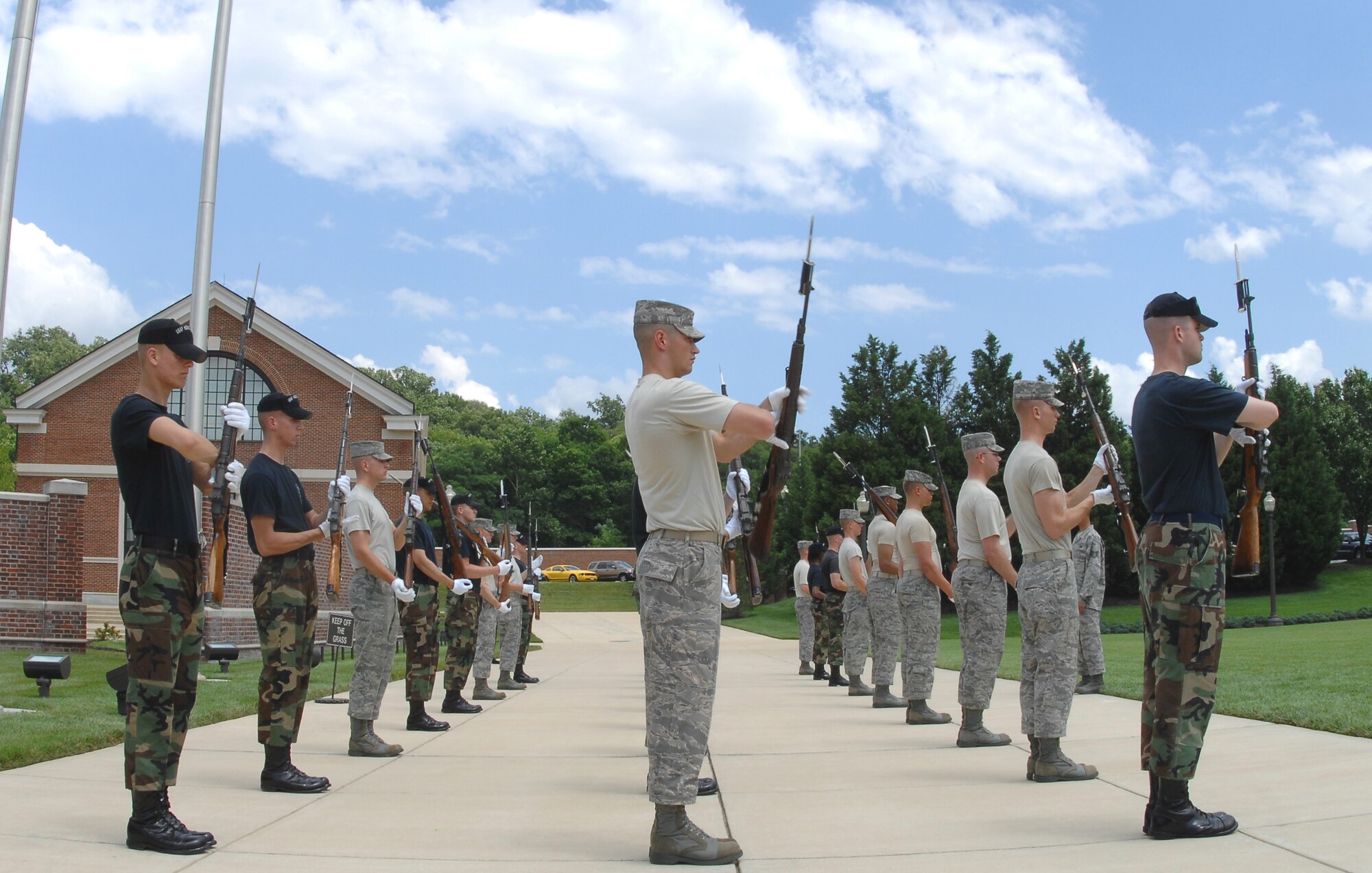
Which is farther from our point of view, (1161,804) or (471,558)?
(471,558)

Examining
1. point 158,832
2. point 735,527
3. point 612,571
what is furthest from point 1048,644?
point 612,571

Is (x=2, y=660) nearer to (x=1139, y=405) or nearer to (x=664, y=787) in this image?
(x=664, y=787)

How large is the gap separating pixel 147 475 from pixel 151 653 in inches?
31.1

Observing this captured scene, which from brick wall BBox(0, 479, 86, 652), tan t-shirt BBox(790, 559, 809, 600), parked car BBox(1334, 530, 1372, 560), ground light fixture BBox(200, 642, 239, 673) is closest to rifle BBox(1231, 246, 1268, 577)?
tan t-shirt BBox(790, 559, 809, 600)

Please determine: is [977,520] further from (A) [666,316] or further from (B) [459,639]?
(B) [459,639]

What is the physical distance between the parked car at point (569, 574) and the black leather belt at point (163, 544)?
6874 centimetres

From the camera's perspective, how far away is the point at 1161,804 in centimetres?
473

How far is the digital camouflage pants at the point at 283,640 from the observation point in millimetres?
6379

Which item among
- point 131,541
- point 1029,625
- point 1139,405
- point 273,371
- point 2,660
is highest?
point 273,371

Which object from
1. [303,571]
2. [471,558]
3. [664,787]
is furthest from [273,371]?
[664,787]

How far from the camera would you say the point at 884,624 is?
1104 cm

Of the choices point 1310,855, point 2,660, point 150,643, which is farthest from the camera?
point 2,660

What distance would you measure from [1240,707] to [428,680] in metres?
6.64

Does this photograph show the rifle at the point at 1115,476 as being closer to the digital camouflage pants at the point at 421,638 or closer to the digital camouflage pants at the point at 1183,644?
the digital camouflage pants at the point at 1183,644
